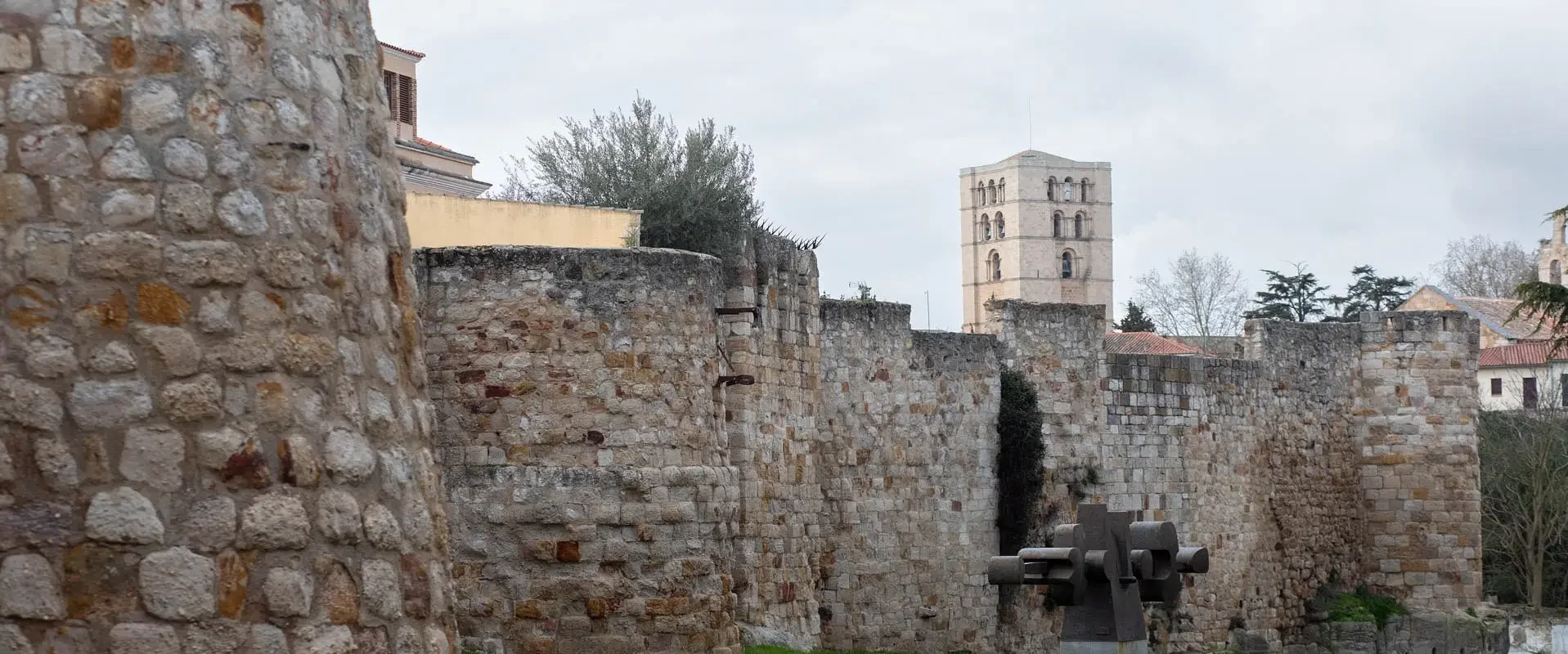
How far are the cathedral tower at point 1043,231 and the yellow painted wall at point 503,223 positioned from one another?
76578mm

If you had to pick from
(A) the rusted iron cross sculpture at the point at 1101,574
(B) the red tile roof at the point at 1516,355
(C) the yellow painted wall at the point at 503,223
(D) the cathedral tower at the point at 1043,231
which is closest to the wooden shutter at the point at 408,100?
(C) the yellow painted wall at the point at 503,223

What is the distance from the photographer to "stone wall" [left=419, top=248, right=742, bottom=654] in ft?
42.8

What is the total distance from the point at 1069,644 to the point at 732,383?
2.89 meters

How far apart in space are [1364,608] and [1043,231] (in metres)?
72.8

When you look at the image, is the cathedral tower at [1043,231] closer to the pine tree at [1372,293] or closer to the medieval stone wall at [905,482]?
the pine tree at [1372,293]

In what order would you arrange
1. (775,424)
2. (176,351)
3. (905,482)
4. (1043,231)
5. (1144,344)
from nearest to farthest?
(176,351) → (775,424) → (905,482) → (1144,344) → (1043,231)

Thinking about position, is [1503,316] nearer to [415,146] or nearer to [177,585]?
[415,146]

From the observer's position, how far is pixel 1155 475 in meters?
24.2

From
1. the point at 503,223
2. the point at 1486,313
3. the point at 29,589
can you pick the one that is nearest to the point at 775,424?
the point at 503,223

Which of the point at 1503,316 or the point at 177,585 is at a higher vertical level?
the point at 1503,316

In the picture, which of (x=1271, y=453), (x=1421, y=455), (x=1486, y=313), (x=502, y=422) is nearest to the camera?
(x=502, y=422)

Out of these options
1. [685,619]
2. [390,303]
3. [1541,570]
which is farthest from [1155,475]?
[390,303]

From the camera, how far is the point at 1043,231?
99.3m

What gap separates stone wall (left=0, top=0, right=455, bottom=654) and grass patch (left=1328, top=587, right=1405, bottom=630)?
23.0 meters
